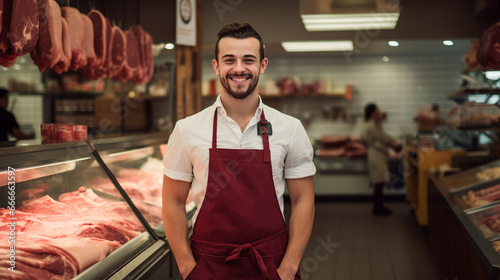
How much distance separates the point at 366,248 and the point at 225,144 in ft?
14.1

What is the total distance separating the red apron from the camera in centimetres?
203

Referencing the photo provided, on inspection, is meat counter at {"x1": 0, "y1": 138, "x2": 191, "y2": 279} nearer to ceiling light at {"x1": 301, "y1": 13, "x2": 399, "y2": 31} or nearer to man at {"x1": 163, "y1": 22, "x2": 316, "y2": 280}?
man at {"x1": 163, "y1": 22, "x2": 316, "y2": 280}

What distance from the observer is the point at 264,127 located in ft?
6.82

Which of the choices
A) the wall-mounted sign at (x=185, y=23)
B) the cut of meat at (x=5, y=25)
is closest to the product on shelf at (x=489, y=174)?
the wall-mounted sign at (x=185, y=23)

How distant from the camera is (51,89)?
8.84 meters

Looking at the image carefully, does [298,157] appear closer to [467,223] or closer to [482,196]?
[467,223]

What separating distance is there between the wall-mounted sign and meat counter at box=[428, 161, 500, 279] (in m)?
2.76

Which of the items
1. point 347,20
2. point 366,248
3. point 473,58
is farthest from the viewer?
point 366,248

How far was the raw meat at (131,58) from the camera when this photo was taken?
4.82m

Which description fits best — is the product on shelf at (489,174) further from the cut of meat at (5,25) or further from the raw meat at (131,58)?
→ the cut of meat at (5,25)

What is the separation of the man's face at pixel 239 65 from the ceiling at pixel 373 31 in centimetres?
480

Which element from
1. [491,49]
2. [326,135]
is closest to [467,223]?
[491,49]

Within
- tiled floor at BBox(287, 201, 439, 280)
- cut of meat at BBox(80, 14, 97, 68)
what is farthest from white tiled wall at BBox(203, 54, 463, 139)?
cut of meat at BBox(80, 14, 97, 68)

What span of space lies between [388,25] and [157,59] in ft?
16.1
